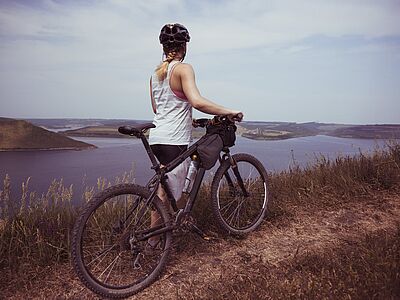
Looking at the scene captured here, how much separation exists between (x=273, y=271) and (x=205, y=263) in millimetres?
677

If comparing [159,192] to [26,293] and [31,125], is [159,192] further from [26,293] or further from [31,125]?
[31,125]

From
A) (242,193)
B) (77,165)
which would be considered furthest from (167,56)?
(77,165)

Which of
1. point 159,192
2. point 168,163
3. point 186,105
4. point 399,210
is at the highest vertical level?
point 186,105

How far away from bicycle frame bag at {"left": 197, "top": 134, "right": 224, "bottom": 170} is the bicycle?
0.05 m

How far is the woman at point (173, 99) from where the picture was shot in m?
2.75

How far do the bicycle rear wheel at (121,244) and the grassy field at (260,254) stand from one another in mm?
177

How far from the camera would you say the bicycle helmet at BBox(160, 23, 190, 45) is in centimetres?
281

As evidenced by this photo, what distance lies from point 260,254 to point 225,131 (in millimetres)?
1396

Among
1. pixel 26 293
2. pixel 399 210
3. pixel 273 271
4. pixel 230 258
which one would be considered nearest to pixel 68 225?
pixel 26 293

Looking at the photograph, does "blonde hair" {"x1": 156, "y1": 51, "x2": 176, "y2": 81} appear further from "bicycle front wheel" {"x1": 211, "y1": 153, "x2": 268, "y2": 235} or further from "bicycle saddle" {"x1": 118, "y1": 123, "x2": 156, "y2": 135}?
"bicycle front wheel" {"x1": 211, "y1": 153, "x2": 268, "y2": 235}

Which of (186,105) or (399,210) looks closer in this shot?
(186,105)

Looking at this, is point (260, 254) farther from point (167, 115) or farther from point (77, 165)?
point (77, 165)

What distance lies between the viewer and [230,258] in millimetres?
3182

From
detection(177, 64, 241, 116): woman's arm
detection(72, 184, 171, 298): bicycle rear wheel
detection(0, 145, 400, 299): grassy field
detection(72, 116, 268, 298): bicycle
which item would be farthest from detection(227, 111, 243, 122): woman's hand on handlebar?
detection(0, 145, 400, 299): grassy field
